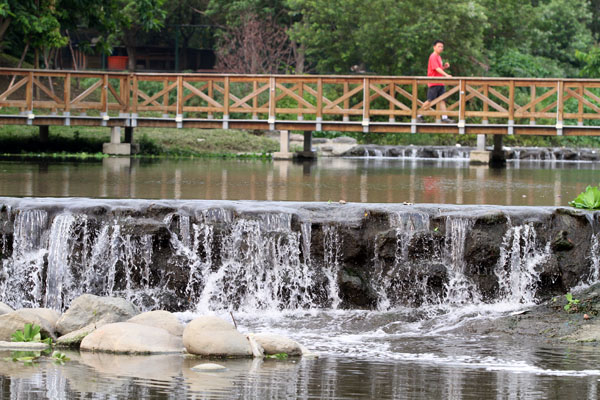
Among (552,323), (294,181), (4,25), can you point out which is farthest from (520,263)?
(4,25)

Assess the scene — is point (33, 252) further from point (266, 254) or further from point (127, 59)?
point (127, 59)

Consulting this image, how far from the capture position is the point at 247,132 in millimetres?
29688

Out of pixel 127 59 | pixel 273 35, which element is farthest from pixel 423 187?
pixel 127 59

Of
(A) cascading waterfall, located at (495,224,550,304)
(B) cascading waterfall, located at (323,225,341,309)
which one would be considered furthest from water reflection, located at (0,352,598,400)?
(A) cascading waterfall, located at (495,224,550,304)

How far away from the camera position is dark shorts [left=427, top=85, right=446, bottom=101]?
907 inches

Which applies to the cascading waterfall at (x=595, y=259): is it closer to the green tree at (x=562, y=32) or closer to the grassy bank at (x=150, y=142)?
the grassy bank at (x=150, y=142)

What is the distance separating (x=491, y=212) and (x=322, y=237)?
1.89 m

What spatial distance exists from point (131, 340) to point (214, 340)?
2.23 ft

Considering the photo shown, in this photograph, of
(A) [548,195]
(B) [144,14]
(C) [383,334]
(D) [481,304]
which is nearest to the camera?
(C) [383,334]

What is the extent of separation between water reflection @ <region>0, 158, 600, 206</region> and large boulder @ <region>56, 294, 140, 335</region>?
409cm

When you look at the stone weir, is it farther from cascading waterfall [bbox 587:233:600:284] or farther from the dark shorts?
the dark shorts

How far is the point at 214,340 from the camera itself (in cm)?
837

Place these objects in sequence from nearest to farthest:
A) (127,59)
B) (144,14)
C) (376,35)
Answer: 1. (144,14)
2. (376,35)
3. (127,59)

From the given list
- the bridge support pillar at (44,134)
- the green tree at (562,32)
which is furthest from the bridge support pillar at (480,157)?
the green tree at (562,32)
